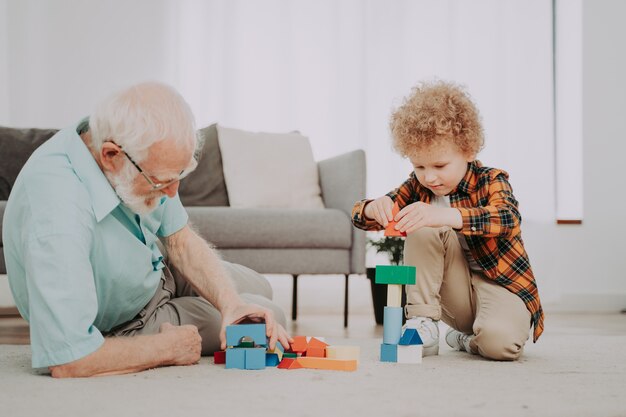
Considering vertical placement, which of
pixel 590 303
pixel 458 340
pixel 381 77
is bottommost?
pixel 590 303

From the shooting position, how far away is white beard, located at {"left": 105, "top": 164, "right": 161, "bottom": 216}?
1435 millimetres

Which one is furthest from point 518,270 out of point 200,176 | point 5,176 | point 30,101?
point 30,101

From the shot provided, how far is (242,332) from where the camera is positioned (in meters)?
1.52

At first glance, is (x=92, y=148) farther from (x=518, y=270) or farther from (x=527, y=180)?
(x=527, y=180)

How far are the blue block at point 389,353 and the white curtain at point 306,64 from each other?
2.65 meters

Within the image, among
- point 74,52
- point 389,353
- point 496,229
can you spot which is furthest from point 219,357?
point 74,52

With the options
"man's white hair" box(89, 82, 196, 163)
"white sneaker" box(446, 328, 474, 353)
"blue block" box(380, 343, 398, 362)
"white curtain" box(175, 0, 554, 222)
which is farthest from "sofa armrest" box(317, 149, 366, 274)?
"man's white hair" box(89, 82, 196, 163)

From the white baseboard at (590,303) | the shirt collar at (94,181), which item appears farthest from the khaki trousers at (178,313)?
the white baseboard at (590,303)

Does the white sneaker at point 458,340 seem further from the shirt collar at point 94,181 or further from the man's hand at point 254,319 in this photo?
the shirt collar at point 94,181

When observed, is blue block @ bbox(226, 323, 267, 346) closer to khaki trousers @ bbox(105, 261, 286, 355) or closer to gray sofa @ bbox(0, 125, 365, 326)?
khaki trousers @ bbox(105, 261, 286, 355)

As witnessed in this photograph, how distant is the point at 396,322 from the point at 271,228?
1.44 m

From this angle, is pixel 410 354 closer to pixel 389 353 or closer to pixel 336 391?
pixel 389 353

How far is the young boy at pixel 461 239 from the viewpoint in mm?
1837

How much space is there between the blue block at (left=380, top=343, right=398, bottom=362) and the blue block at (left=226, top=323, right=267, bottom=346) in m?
→ 0.36
